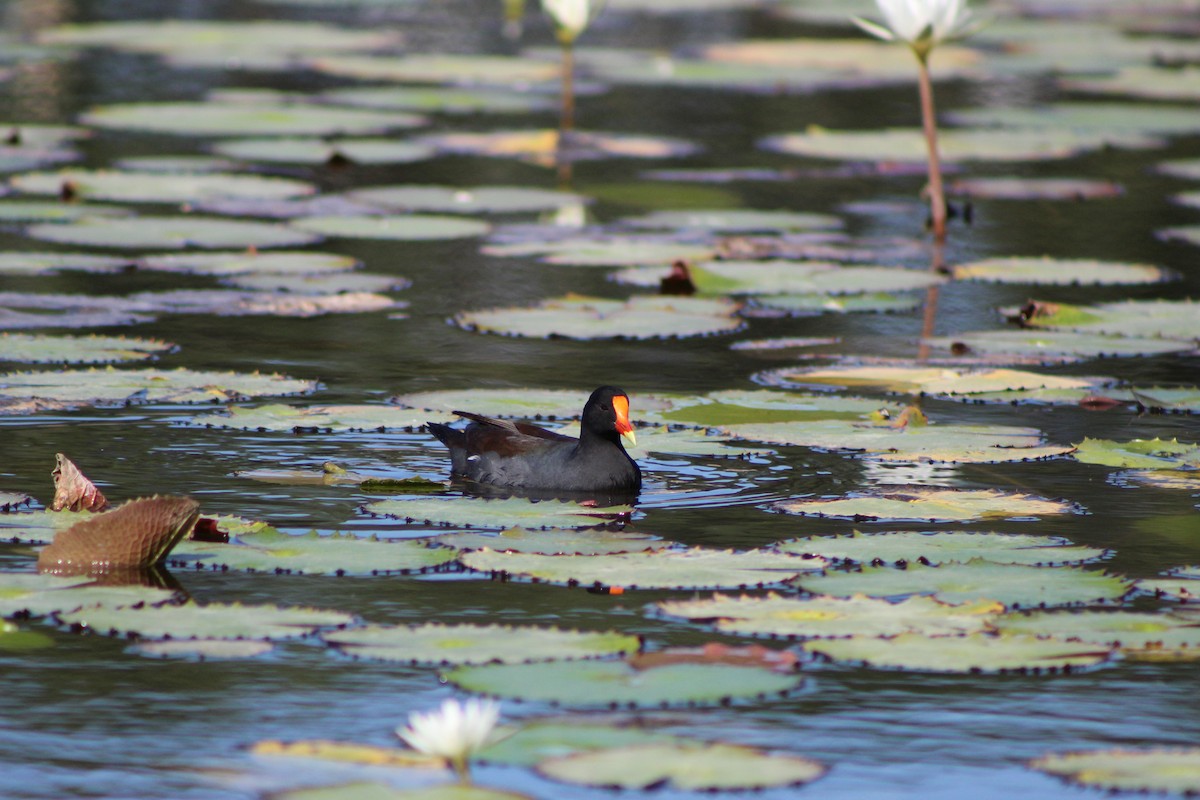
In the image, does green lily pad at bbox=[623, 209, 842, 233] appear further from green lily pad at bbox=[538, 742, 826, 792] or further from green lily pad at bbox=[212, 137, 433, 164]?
green lily pad at bbox=[538, 742, 826, 792]

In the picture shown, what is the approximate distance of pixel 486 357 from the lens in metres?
7.60

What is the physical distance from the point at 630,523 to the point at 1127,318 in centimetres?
365

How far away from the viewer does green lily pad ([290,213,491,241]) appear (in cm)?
987

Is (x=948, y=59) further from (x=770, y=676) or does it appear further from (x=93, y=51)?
(x=770, y=676)

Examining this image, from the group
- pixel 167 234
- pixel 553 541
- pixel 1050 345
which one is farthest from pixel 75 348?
pixel 1050 345

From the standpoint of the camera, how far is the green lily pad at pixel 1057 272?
912 cm

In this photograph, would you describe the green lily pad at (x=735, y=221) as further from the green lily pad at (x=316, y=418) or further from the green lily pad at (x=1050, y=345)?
the green lily pad at (x=316, y=418)

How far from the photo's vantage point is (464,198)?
11.0 metres

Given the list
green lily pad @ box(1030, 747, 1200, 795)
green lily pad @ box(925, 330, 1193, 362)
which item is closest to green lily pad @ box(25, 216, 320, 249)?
green lily pad @ box(925, 330, 1193, 362)

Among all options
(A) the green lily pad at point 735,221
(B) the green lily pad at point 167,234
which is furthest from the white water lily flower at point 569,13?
(B) the green lily pad at point 167,234

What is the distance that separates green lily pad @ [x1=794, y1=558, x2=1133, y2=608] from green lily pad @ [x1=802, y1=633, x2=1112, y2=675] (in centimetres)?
30

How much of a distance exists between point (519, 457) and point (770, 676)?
6.42 feet

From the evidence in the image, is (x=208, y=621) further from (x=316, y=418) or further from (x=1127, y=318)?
(x=1127, y=318)

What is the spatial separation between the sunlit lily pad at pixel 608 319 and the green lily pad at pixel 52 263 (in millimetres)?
1835
